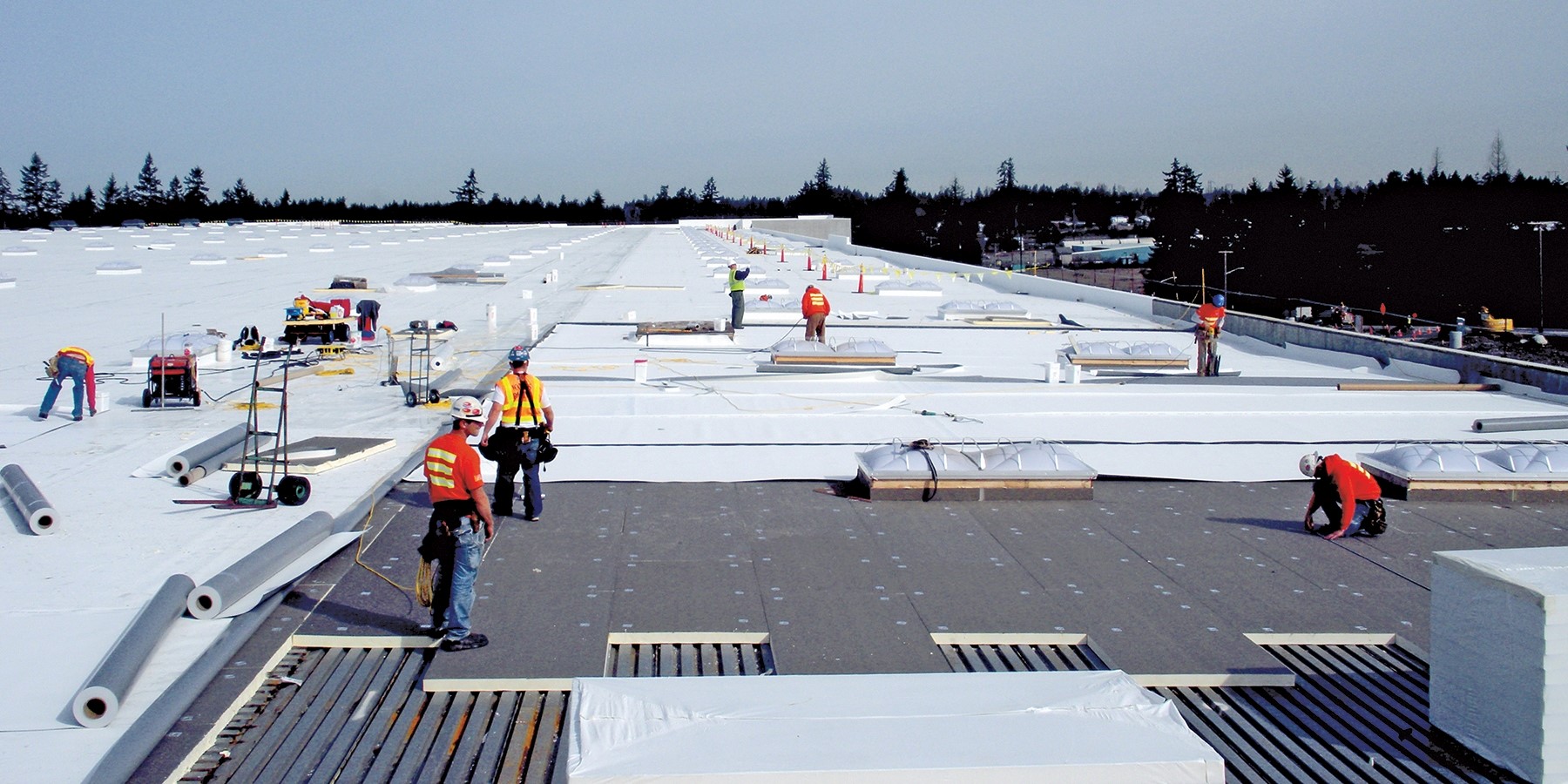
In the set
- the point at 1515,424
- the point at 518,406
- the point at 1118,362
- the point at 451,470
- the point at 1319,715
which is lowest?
the point at 1319,715

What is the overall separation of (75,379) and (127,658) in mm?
10759

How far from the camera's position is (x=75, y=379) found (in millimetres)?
16594

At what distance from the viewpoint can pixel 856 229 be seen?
164000mm

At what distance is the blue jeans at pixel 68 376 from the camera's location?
53.5 ft

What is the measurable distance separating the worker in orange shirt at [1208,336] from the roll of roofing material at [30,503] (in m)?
18.6

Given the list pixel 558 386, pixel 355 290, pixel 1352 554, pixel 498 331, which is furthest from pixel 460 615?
pixel 355 290

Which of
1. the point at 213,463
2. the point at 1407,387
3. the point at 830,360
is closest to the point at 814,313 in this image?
the point at 830,360

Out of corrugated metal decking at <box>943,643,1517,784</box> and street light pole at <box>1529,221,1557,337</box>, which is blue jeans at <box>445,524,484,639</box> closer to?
corrugated metal decking at <box>943,643,1517,784</box>

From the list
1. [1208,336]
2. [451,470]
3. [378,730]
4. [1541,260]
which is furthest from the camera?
[1541,260]

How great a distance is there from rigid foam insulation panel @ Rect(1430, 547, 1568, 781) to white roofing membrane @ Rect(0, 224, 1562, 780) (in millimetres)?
7375

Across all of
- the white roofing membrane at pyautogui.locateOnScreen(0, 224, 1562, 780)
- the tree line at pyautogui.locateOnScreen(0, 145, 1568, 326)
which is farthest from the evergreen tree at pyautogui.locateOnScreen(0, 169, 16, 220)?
the white roofing membrane at pyautogui.locateOnScreen(0, 224, 1562, 780)

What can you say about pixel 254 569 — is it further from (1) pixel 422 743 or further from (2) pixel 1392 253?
(2) pixel 1392 253

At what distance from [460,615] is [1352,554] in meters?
7.74

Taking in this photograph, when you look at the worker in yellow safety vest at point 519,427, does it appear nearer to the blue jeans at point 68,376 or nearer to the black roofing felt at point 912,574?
the black roofing felt at point 912,574
